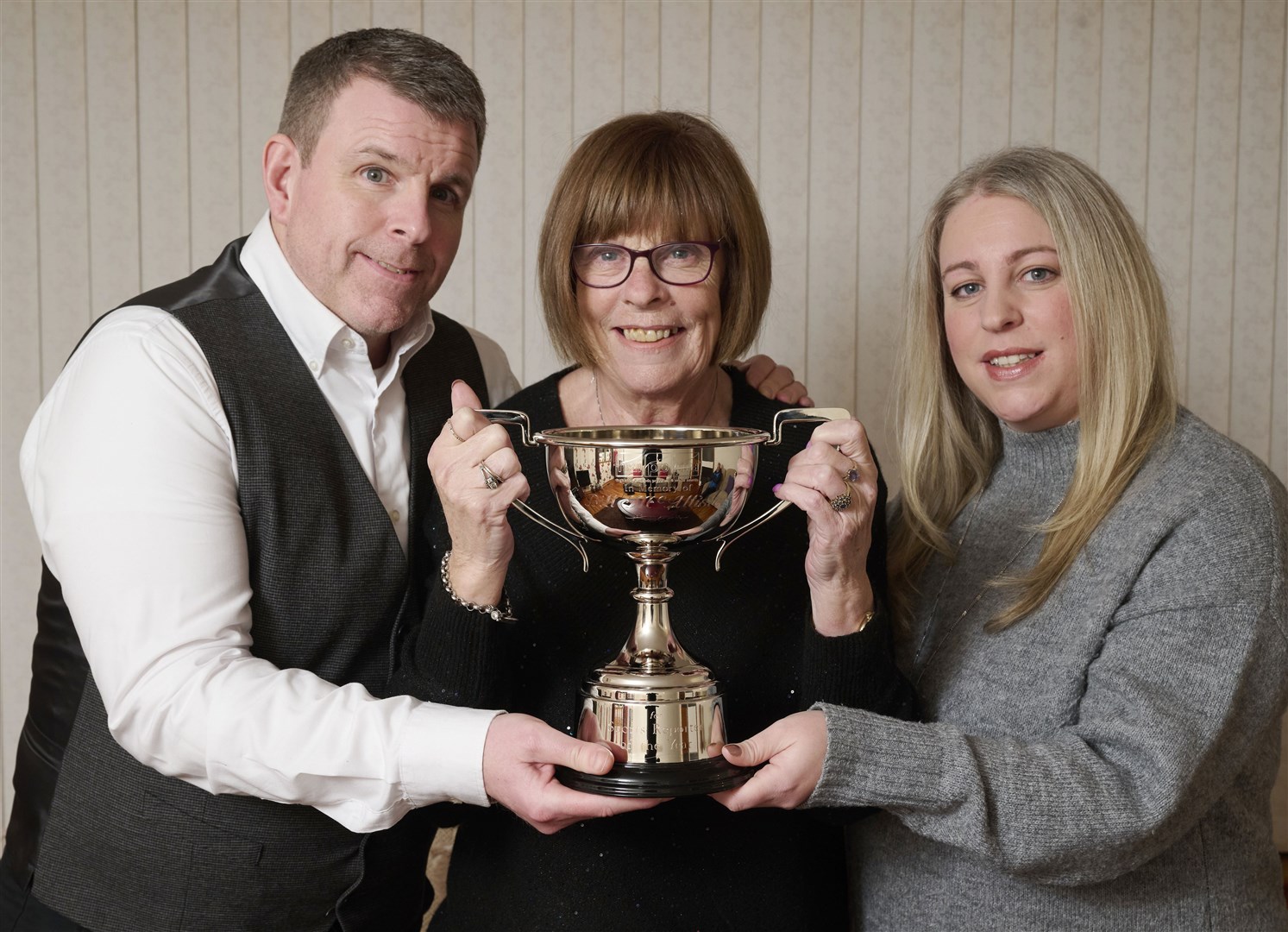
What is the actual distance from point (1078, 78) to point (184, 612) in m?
2.77

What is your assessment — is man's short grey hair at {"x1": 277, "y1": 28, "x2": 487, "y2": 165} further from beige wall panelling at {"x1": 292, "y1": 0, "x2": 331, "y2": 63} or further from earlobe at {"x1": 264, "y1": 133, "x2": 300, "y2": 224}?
beige wall panelling at {"x1": 292, "y1": 0, "x2": 331, "y2": 63}

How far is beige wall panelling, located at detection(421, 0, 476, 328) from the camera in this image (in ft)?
10.4

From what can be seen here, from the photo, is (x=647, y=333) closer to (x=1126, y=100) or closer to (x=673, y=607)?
(x=673, y=607)

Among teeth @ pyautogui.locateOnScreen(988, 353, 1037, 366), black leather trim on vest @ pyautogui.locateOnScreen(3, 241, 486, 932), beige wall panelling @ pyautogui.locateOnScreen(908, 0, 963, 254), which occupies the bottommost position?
black leather trim on vest @ pyautogui.locateOnScreen(3, 241, 486, 932)

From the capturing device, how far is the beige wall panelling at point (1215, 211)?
3236mm

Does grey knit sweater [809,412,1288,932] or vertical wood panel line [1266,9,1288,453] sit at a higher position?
vertical wood panel line [1266,9,1288,453]

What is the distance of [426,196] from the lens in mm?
1704

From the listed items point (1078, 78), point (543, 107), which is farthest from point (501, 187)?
point (1078, 78)

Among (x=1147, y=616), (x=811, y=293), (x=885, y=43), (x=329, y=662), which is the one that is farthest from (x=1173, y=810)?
(x=885, y=43)

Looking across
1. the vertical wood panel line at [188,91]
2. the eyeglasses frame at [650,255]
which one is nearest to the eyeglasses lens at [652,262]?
the eyeglasses frame at [650,255]

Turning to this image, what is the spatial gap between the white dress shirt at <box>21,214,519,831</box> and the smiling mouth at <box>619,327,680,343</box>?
0.55m

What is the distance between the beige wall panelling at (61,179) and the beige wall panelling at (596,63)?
1323mm

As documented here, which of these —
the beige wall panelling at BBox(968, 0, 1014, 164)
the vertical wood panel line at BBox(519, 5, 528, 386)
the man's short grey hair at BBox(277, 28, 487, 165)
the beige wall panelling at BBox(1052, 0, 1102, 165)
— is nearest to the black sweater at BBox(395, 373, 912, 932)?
the man's short grey hair at BBox(277, 28, 487, 165)

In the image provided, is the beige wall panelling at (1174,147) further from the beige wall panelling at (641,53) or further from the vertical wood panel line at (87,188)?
the vertical wood panel line at (87,188)
